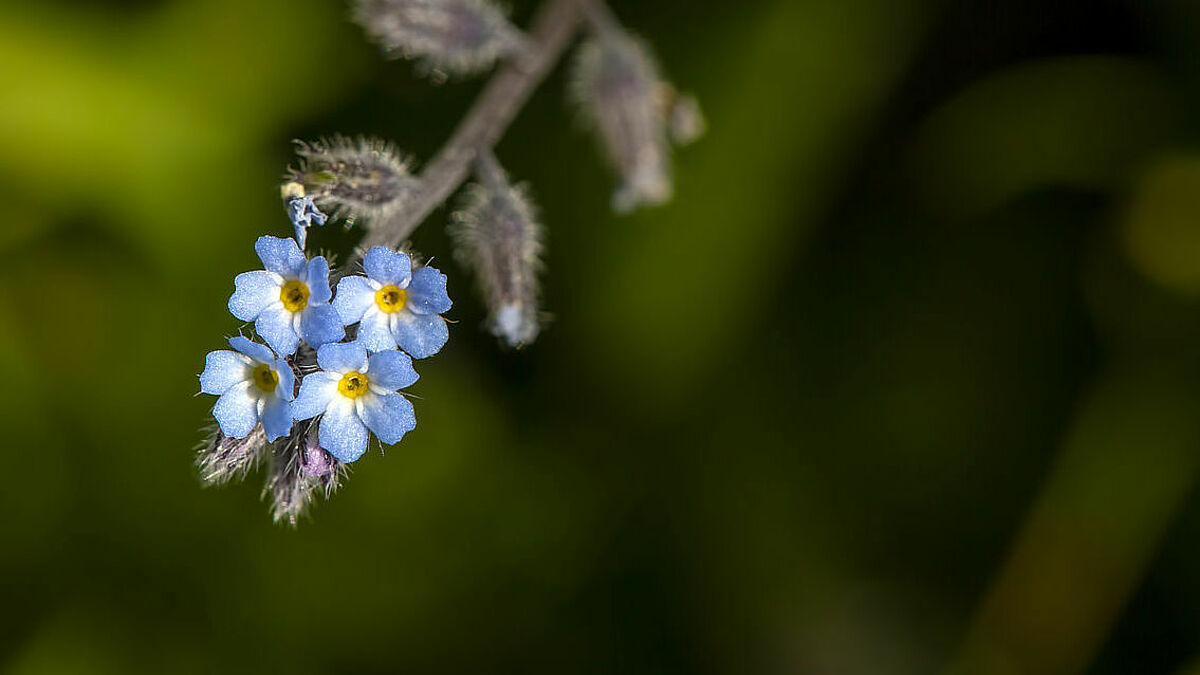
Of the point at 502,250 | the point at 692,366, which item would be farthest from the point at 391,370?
the point at 692,366

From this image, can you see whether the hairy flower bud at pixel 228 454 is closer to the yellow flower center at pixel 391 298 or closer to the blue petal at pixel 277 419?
the blue petal at pixel 277 419

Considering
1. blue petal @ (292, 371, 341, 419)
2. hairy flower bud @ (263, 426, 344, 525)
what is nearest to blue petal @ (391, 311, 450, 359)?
blue petal @ (292, 371, 341, 419)

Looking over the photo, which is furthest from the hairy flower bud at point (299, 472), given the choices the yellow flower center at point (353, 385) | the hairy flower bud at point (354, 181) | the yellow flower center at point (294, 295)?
the hairy flower bud at point (354, 181)

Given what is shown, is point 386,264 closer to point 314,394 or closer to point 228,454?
point 314,394

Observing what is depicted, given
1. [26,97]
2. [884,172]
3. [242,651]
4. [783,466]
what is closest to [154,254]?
[26,97]

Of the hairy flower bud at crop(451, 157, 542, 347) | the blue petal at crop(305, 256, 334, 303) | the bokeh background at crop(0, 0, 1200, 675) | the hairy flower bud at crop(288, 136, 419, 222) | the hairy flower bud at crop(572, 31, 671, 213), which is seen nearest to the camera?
the blue petal at crop(305, 256, 334, 303)

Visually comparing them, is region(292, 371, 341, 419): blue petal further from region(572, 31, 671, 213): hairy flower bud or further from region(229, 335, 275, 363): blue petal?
region(572, 31, 671, 213): hairy flower bud
